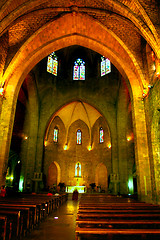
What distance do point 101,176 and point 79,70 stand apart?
15.1 m

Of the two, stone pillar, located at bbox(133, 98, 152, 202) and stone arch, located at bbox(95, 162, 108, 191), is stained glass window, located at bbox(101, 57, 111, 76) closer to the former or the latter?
stone pillar, located at bbox(133, 98, 152, 202)

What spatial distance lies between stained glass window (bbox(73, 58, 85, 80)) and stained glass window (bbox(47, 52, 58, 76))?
2620 mm

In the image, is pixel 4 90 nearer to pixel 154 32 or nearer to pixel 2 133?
pixel 2 133

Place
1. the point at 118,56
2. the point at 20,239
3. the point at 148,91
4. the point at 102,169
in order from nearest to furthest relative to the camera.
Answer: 1. the point at 20,239
2. the point at 148,91
3. the point at 118,56
4. the point at 102,169

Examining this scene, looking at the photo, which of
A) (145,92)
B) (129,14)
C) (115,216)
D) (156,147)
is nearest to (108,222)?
(115,216)

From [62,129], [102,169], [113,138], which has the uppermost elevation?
[62,129]

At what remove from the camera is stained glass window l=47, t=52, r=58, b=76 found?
23.2 meters

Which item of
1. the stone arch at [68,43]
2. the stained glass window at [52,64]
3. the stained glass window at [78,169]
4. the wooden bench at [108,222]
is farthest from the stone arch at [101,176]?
the wooden bench at [108,222]

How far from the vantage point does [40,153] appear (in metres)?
20.8

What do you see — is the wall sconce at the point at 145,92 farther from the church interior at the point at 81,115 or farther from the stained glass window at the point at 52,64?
the stained glass window at the point at 52,64

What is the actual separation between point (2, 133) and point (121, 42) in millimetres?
9957

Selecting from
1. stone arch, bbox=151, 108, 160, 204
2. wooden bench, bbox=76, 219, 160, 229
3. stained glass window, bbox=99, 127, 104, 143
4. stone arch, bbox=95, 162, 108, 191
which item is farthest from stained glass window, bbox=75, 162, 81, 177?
wooden bench, bbox=76, 219, 160, 229

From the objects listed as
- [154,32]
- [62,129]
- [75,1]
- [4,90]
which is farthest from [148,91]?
[62,129]

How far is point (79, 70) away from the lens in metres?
24.8
